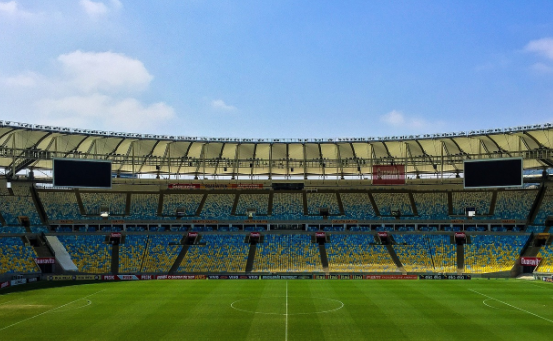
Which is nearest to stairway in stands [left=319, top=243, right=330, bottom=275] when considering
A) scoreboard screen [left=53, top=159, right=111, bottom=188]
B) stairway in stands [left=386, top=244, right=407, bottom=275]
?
stairway in stands [left=386, top=244, right=407, bottom=275]

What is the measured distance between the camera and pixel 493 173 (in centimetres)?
4972

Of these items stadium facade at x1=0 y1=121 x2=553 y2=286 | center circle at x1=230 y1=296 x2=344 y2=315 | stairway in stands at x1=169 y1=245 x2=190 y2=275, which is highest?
stadium facade at x1=0 y1=121 x2=553 y2=286

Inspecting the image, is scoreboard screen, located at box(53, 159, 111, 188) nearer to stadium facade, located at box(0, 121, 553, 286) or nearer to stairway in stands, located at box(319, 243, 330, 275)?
stadium facade, located at box(0, 121, 553, 286)

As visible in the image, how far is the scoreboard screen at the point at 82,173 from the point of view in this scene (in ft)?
160

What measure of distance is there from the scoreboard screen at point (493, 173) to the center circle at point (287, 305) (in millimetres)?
22954

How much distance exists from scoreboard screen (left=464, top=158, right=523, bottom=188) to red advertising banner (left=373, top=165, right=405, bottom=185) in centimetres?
778

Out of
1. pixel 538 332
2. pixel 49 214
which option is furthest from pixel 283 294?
pixel 49 214

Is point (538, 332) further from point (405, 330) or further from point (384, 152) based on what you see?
point (384, 152)

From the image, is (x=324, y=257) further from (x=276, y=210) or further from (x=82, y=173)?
(x=82, y=173)

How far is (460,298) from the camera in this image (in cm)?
3662

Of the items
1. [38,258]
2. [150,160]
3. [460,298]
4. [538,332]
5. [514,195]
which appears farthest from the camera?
[514,195]

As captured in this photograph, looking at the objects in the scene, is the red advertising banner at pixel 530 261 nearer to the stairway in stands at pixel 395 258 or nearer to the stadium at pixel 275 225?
the stadium at pixel 275 225

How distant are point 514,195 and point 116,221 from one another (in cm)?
4785

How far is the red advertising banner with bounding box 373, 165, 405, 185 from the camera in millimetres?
56031
